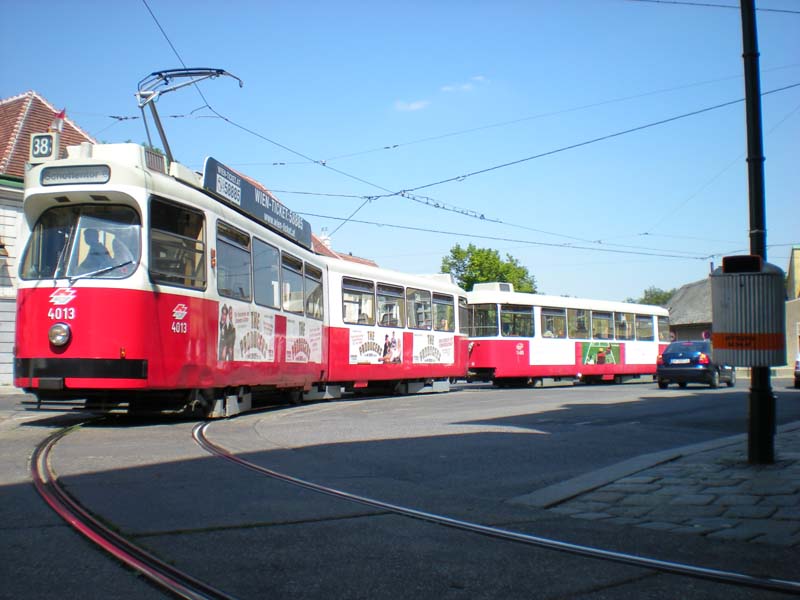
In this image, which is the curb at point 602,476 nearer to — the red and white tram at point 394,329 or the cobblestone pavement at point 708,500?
the cobblestone pavement at point 708,500

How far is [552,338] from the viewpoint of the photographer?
29109 millimetres

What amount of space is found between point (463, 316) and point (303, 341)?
391 inches

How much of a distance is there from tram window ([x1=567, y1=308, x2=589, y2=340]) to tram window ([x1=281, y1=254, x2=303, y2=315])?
53.0 feet

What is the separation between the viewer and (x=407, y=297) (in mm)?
21844

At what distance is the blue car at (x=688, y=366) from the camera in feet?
84.3

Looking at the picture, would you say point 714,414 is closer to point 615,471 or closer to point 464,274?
point 615,471

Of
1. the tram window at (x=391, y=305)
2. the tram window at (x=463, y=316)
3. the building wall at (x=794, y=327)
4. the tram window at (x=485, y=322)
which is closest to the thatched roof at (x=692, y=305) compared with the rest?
the building wall at (x=794, y=327)

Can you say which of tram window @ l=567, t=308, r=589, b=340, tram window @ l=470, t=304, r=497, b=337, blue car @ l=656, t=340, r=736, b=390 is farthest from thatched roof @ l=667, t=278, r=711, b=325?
tram window @ l=470, t=304, r=497, b=337

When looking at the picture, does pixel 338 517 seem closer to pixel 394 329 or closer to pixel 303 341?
pixel 303 341

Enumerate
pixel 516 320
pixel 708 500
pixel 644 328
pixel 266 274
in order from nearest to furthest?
pixel 708 500 → pixel 266 274 → pixel 516 320 → pixel 644 328

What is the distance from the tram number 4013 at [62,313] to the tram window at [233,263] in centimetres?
243

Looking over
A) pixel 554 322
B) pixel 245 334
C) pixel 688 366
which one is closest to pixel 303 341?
pixel 245 334

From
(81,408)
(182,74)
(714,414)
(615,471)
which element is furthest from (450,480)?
(182,74)

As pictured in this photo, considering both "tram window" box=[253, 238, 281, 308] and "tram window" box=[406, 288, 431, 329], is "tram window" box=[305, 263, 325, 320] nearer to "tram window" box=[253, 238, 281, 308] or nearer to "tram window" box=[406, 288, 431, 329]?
"tram window" box=[253, 238, 281, 308]
